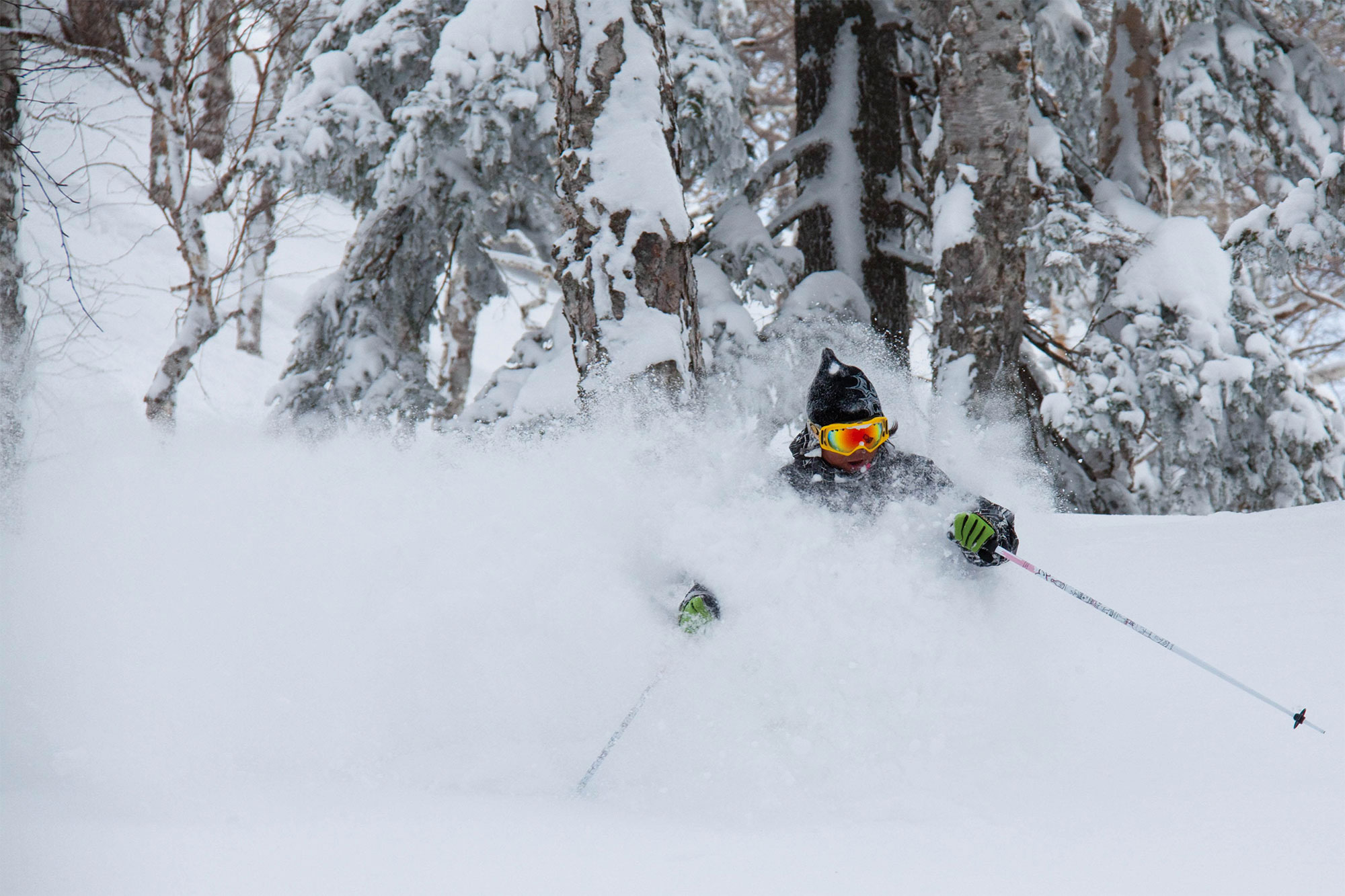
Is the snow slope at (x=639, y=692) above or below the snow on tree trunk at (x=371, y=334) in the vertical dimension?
below

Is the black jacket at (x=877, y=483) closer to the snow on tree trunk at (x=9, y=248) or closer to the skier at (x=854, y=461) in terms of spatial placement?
the skier at (x=854, y=461)

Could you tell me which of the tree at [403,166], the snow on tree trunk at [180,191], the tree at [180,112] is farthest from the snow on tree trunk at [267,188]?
the snow on tree trunk at [180,191]

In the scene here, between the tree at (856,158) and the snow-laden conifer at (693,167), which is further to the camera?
the tree at (856,158)

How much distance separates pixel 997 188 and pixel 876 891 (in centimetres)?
442

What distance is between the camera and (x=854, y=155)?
7074 millimetres

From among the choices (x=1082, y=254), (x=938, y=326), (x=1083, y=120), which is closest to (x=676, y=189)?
(x=938, y=326)

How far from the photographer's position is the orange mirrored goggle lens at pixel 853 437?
3.80 metres

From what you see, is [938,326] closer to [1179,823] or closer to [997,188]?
[997,188]

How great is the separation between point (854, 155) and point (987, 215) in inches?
82.2

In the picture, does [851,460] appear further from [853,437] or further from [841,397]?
[841,397]

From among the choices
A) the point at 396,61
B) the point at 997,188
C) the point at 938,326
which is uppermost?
the point at 396,61

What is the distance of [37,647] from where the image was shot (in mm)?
3512

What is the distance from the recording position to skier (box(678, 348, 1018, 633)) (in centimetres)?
381

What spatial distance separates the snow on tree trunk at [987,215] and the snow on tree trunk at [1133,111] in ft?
6.07
